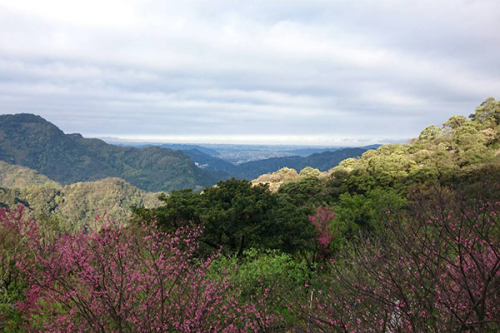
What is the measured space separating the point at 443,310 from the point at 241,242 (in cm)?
1037

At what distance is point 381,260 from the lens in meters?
5.09

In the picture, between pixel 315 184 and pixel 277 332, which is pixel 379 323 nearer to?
pixel 277 332

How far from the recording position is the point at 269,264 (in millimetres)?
10023

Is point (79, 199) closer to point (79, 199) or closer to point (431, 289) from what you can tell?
point (79, 199)

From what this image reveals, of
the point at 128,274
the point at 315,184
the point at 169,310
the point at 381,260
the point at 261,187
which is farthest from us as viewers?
the point at 315,184

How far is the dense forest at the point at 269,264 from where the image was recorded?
4582 mm

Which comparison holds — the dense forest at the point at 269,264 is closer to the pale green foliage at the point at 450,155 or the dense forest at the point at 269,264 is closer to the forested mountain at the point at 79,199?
the pale green foliage at the point at 450,155

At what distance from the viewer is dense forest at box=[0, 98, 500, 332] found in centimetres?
458

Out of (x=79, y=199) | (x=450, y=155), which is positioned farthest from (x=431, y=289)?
(x=79, y=199)

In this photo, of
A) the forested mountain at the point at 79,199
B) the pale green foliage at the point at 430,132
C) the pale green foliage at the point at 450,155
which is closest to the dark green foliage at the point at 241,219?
the pale green foliage at the point at 450,155

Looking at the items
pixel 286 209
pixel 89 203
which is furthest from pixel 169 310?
pixel 89 203

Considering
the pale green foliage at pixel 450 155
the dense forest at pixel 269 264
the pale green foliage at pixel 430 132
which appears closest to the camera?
the dense forest at pixel 269 264

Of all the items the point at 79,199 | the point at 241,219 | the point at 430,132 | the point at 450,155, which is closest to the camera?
the point at 241,219

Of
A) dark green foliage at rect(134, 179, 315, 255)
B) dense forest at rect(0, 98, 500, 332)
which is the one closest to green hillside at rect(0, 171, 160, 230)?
dark green foliage at rect(134, 179, 315, 255)
